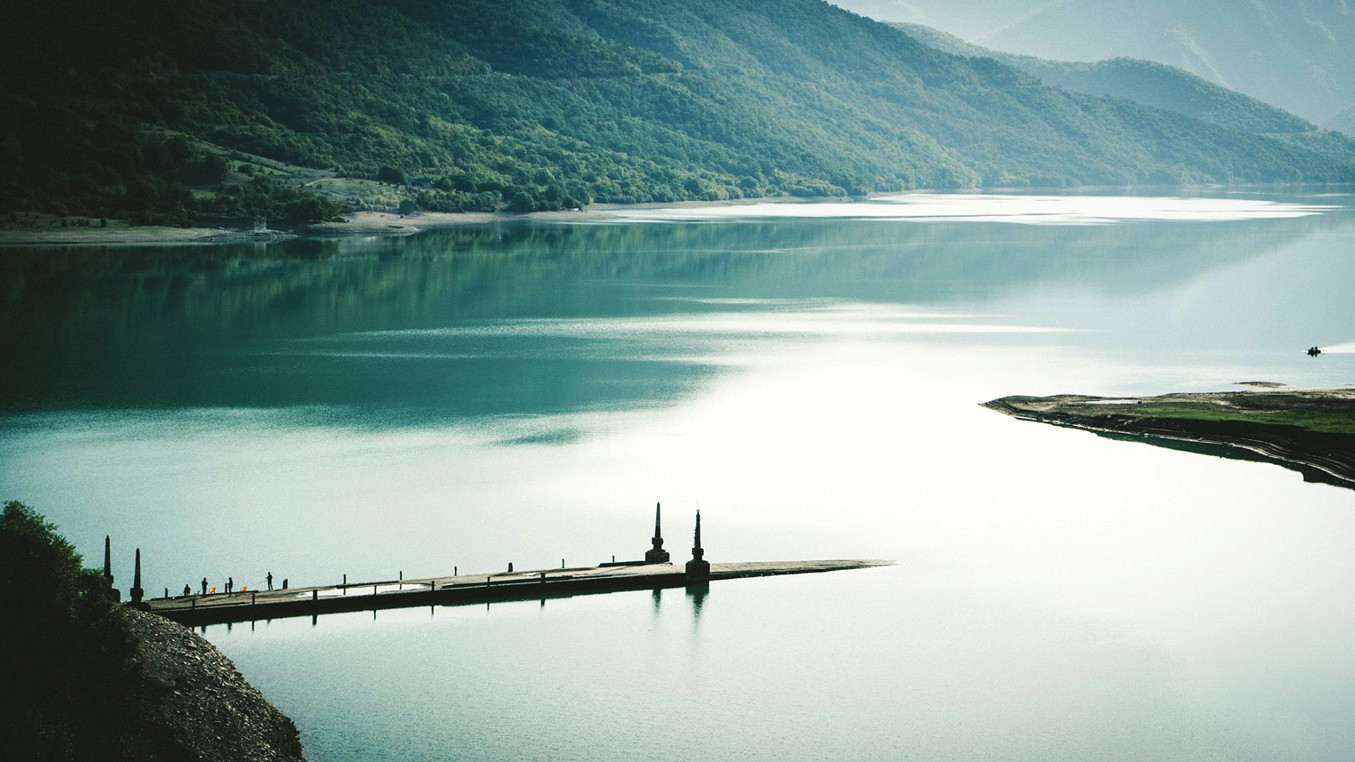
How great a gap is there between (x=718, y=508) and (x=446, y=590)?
8.48 metres

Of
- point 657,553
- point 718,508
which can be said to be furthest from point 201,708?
point 718,508

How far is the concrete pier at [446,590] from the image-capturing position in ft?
78.9

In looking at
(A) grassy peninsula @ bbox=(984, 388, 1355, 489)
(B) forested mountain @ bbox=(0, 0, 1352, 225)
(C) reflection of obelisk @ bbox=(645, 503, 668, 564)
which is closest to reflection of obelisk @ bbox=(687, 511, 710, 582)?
(C) reflection of obelisk @ bbox=(645, 503, 668, 564)

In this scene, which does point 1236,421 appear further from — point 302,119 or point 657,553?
point 302,119

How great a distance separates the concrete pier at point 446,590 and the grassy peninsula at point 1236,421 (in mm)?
15234

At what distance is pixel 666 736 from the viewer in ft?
67.3

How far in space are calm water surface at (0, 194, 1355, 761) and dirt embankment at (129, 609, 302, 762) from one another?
86cm

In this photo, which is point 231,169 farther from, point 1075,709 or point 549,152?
point 1075,709

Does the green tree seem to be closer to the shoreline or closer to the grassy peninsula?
the grassy peninsula

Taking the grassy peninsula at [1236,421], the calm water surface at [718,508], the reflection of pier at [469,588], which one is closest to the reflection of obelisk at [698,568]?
the reflection of pier at [469,588]

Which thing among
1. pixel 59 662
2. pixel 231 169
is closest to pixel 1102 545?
pixel 59 662

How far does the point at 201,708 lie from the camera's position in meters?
18.4

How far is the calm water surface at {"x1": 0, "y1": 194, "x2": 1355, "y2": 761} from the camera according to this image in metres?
21.5

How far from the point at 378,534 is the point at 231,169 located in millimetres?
94475
